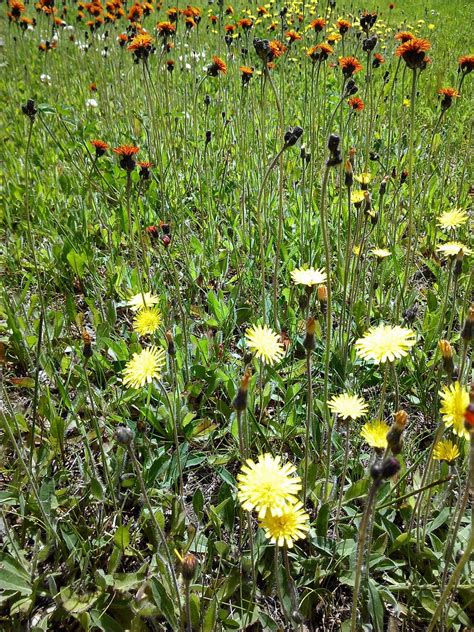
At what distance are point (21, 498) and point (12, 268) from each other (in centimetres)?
159

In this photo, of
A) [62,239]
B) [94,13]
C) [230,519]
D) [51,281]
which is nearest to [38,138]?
[94,13]

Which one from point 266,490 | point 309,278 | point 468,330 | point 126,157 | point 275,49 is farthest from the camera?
point 275,49

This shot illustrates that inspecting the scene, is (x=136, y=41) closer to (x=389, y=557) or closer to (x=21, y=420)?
(x=21, y=420)

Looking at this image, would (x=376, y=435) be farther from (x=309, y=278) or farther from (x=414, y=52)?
(x=414, y=52)

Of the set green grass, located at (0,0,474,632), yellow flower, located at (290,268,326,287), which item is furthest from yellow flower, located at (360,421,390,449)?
yellow flower, located at (290,268,326,287)

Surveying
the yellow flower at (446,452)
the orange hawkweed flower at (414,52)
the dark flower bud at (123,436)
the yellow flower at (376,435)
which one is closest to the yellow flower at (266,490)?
the dark flower bud at (123,436)

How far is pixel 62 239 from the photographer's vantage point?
2.93m

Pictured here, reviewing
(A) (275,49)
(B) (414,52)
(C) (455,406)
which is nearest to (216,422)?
(C) (455,406)

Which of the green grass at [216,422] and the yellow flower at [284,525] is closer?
the yellow flower at [284,525]

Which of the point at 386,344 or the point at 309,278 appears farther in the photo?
the point at 309,278

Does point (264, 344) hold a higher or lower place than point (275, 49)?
lower

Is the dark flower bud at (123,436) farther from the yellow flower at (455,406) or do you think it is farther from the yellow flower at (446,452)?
the yellow flower at (446,452)

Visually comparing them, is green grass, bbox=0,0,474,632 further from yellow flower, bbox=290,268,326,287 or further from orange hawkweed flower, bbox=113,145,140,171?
orange hawkweed flower, bbox=113,145,140,171

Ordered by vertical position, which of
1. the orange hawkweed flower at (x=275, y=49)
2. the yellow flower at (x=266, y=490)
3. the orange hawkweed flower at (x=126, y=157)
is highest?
the orange hawkweed flower at (x=275, y=49)
